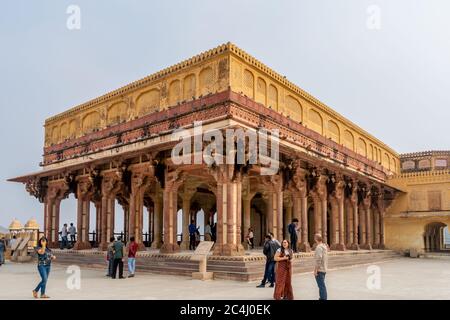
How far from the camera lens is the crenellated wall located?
53.7ft

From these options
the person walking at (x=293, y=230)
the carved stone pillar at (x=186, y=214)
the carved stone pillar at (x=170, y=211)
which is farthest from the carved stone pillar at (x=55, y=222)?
the person walking at (x=293, y=230)

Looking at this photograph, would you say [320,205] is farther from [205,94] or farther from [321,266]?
[321,266]

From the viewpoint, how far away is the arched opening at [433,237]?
28.1 m

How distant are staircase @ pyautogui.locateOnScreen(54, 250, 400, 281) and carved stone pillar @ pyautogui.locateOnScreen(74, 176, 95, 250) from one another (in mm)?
1088

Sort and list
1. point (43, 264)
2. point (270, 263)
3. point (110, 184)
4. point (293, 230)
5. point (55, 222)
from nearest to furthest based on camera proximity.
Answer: point (43, 264)
point (270, 263)
point (293, 230)
point (110, 184)
point (55, 222)

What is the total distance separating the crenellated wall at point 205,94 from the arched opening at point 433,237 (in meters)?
7.35

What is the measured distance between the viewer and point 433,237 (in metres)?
30.5

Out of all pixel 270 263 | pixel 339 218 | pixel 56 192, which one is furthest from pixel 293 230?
pixel 56 192

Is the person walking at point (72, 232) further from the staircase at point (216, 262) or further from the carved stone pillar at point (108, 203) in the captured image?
the carved stone pillar at point (108, 203)

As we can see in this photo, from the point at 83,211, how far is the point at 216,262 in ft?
31.8

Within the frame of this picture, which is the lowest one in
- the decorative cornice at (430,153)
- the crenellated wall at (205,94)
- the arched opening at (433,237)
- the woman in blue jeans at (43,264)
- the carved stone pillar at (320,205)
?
the arched opening at (433,237)
